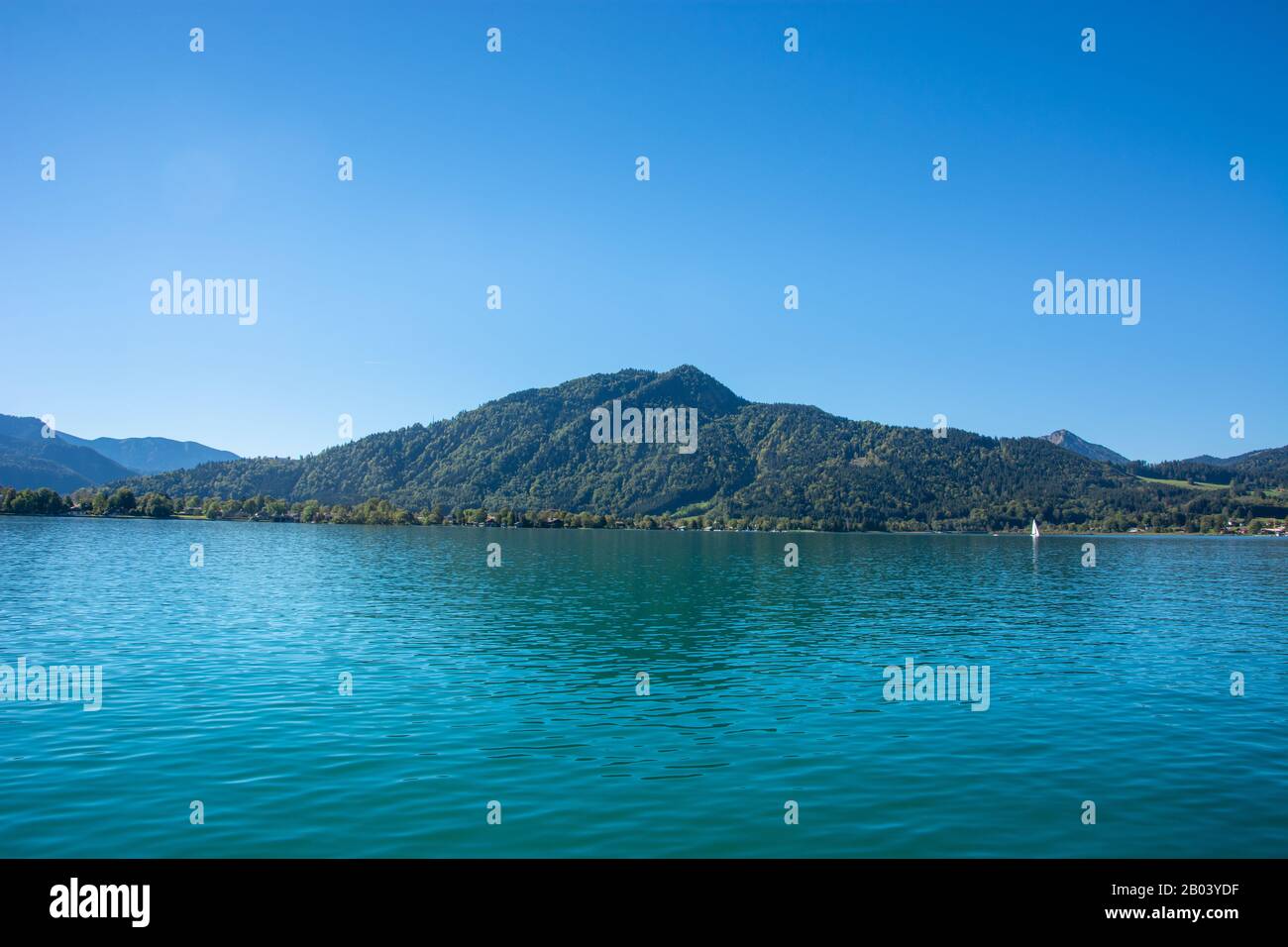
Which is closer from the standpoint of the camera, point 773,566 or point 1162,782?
point 1162,782

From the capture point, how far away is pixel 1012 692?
33.2m

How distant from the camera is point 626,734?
1041 inches

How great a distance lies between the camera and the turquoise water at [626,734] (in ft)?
60.1

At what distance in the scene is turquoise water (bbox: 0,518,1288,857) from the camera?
1833 cm

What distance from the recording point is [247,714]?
2762 centimetres

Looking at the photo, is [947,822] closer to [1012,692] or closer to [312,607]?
[1012,692]

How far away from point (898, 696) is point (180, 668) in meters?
30.0
